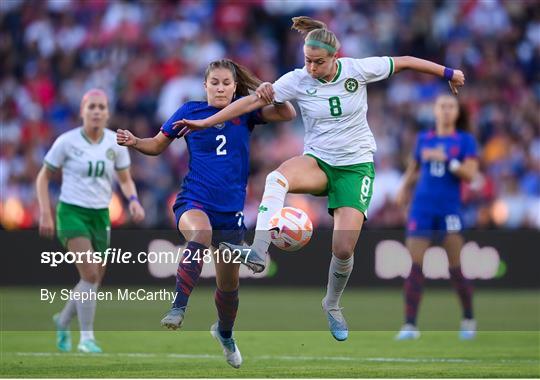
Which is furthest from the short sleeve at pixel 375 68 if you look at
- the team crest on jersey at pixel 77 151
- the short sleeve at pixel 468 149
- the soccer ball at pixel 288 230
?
the short sleeve at pixel 468 149

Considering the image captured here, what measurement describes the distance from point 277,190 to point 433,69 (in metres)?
1.61

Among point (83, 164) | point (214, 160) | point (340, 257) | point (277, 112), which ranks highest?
point (277, 112)

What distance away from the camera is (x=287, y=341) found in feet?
43.7

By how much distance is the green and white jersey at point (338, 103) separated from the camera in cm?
997

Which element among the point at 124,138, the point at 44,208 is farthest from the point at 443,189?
the point at 124,138

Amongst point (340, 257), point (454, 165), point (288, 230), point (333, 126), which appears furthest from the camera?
point (454, 165)

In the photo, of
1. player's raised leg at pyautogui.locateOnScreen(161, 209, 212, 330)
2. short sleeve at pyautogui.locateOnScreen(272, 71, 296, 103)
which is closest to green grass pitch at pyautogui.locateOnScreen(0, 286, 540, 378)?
player's raised leg at pyautogui.locateOnScreen(161, 209, 212, 330)

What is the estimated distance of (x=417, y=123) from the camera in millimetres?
21219

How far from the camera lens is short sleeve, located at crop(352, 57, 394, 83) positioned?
9992mm

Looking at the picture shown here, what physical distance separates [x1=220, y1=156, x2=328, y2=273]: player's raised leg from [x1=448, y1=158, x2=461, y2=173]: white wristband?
4.41 meters

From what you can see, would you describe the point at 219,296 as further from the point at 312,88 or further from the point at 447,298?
the point at 447,298

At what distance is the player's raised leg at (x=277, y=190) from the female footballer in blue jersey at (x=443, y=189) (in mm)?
4267

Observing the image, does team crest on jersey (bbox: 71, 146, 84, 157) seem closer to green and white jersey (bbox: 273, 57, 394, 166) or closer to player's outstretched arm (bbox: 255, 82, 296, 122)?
player's outstretched arm (bbox: 255, 82, 296, 122)

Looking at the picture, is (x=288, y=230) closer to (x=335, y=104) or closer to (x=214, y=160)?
(x=214, y=160)
